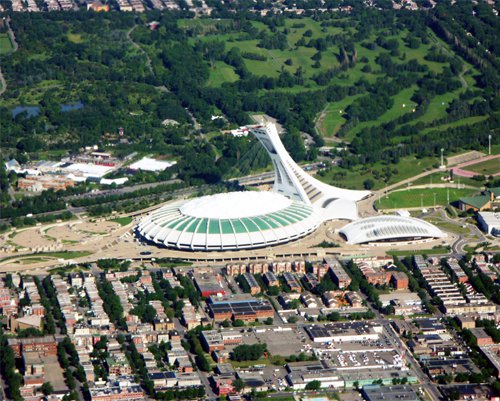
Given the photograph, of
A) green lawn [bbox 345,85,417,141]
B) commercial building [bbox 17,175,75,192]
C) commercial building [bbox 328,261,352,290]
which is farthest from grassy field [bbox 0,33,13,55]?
commercial building [bbox 328,261,352,290]

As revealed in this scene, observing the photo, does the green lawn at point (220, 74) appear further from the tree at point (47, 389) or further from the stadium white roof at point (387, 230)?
the tree at point (47, 389)

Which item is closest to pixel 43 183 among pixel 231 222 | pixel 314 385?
pixel 231 222

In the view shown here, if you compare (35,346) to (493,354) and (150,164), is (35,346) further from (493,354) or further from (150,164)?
(150,164)

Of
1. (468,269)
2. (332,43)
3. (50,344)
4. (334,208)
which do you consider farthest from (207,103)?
(50,344)

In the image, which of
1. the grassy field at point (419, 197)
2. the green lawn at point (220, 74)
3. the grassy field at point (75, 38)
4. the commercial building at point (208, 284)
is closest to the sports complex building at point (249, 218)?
the grassy field at point (419, 197)

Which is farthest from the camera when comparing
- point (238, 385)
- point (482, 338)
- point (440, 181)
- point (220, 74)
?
point (220, 74)

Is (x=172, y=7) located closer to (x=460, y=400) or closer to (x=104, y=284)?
(x=104, y=284)
